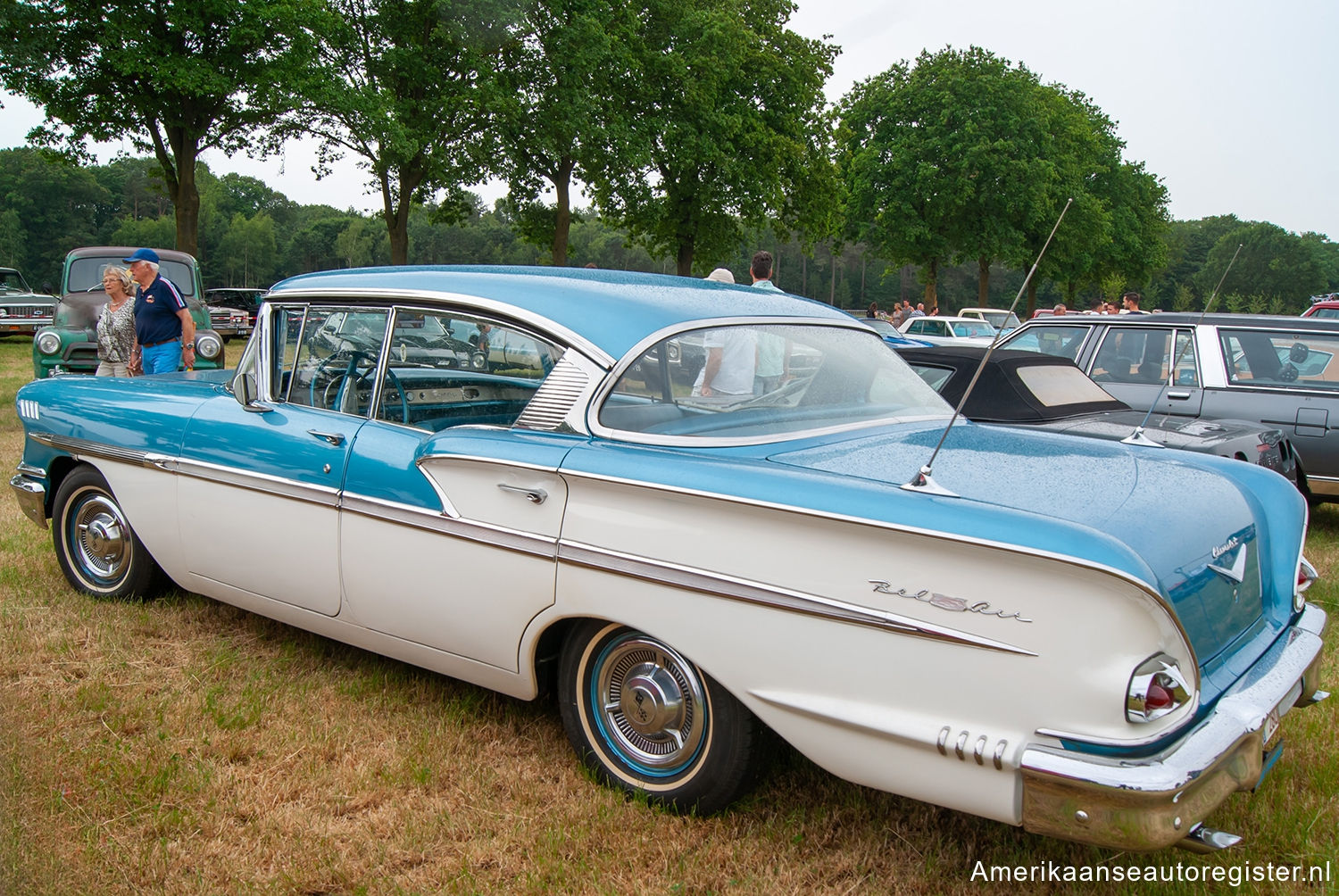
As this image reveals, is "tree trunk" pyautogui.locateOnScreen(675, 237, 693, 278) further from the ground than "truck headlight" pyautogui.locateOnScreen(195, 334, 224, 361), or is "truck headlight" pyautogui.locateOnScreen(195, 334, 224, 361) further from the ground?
"tree trunk" pyautogui.locateOnScreen(675, 237, 693, 278)

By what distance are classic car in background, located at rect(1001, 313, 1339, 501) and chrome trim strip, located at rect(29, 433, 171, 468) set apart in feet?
16.2

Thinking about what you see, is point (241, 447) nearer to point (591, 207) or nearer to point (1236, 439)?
point (1236, 439)

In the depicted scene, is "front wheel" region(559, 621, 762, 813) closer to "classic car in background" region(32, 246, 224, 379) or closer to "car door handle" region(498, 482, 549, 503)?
"car door handle" region(498, 482, 549, 503)

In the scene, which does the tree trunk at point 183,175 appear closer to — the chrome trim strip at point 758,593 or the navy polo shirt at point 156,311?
the navy polo shirt at point 156,311

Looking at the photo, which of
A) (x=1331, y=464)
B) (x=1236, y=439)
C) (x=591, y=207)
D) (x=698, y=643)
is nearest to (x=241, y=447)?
(x=698, y=643)

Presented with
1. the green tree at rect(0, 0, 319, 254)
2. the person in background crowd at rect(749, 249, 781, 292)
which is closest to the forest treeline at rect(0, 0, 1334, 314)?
the green tree at rect(0, 0, 319, 254)

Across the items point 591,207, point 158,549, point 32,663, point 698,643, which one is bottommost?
point 32,663

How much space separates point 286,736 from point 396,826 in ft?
2.42

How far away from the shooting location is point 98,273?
1424 centimetres

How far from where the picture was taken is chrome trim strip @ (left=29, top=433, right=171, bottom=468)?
13.5 ft

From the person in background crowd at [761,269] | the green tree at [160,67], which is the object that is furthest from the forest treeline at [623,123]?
the person in background crowd at [761,269]

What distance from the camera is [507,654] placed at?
306cm

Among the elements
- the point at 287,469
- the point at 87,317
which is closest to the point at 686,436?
the point at 287,469

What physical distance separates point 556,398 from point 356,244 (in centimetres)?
7900
